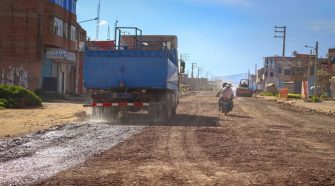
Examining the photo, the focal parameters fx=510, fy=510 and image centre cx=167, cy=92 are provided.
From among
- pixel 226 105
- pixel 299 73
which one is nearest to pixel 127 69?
pixel 226 105

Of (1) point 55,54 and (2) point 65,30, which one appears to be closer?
(1) point 55,54

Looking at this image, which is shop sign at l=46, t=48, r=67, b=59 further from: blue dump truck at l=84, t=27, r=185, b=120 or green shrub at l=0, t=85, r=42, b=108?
blue dump truck at l=84, t=27, r=185, b=120

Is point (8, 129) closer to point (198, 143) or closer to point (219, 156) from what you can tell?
point (198, 143)

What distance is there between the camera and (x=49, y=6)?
153ft

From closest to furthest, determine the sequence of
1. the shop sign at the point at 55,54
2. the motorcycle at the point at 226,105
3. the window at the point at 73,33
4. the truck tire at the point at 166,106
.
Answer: the truck tire at the point at 166,106 → the motorcycle at the point at 226,105 → the shop sign at the point at 55,54 → the window at the point at 73,33

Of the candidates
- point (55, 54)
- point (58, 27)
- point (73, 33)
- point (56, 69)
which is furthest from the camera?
point (73, 33)

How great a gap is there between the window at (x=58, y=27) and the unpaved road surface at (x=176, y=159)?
3360 cm

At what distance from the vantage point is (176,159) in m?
9.91

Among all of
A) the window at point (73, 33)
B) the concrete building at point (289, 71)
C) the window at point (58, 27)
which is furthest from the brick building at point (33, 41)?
the concrete building at point (289, 71)

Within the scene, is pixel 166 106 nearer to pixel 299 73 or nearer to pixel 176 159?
pixel 176 159

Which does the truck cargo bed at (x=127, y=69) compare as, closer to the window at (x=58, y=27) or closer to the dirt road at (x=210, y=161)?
the dirt road at (x=210, y=161)

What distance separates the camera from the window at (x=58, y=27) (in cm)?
4772

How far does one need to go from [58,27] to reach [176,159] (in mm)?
40962

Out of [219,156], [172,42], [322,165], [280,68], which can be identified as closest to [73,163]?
[219,156]
